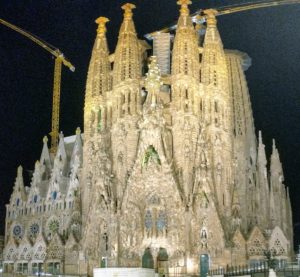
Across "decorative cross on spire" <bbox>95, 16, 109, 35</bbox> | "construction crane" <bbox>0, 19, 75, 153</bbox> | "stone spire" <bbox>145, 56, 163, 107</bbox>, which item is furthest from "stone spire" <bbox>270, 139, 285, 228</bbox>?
"construction crane" <bbox>0, 19, 75, 153</bbox>

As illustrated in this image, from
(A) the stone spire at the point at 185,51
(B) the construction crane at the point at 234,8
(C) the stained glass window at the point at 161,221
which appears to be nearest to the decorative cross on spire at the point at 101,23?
(B) the construction crane at the point at 234,8

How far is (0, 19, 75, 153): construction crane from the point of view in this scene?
268 ft

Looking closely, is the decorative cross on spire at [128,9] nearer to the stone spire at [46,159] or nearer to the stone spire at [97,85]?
the stone spire at [97,85]

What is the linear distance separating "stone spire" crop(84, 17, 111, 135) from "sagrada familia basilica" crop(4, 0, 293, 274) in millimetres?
110

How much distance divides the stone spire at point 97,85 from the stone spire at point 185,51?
7.55m

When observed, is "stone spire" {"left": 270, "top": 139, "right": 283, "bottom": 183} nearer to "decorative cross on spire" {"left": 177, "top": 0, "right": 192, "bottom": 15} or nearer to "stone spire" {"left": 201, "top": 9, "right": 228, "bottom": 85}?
"stone spire" {"left": 201, "top": 9, "right": 228, "bottom": 85}

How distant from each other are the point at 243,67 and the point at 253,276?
41.6m

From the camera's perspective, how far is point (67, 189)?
65.1 meters

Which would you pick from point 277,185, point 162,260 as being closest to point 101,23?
point 277,185

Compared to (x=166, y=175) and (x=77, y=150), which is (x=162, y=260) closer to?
(x=166, y=175)

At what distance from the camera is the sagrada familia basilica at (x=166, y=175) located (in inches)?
1976

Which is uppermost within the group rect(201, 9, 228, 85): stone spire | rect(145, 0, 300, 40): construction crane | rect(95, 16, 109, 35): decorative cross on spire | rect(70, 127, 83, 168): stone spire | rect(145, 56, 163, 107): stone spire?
rect(145, 0, 300, 40): construction crane

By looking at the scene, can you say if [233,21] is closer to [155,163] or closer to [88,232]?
[155,163]

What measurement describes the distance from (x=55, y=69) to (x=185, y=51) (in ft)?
125
